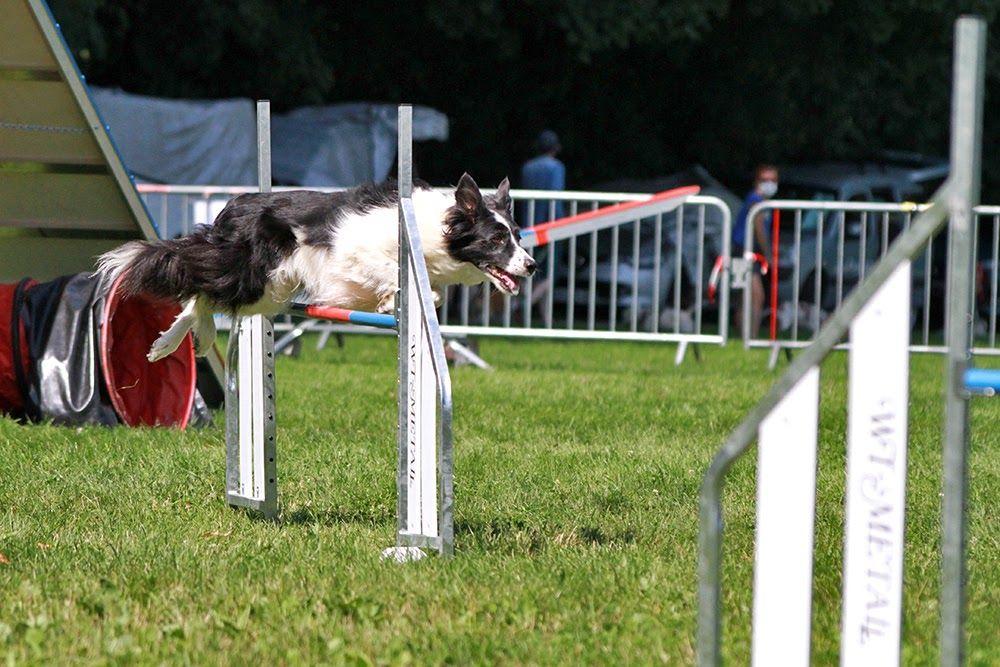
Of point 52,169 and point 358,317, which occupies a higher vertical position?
point 52,169

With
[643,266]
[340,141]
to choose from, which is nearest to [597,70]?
[340,141]

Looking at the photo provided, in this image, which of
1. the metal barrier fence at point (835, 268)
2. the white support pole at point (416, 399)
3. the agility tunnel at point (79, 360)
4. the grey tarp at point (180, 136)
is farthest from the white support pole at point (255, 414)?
the grey tarp at point (180, 136)

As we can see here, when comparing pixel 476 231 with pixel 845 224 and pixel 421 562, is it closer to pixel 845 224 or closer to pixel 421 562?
pixel 421 562

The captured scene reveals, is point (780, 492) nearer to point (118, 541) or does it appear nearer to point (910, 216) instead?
point (118, 541)

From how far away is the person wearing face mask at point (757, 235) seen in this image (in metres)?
13.0

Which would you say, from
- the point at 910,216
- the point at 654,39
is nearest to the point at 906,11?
the point at 654,39

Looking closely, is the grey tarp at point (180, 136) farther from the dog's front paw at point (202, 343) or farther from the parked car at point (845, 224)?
the dog's front paw at point (202, 343)

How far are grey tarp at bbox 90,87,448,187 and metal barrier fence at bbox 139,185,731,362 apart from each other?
185 centimetres

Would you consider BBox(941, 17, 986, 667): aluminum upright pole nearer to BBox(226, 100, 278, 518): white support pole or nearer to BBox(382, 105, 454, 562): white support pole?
BBox(382, 105, 454, 562): white support pole

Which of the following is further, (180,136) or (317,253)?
(180,136)

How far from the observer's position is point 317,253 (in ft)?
16.9

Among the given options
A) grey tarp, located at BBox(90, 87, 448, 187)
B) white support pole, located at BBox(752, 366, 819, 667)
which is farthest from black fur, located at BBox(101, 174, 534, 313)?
grey tarp, located at BBox(90, 87, 448, 187)

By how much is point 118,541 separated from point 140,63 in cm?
1328

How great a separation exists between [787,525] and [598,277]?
1210 centimetres
